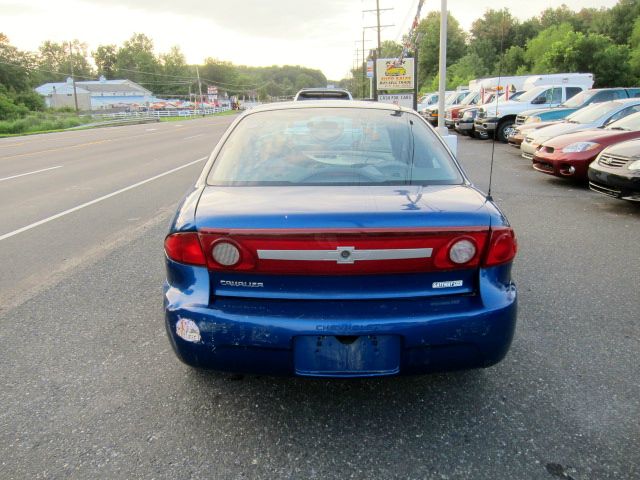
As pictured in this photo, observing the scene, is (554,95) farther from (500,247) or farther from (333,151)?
(500,247)

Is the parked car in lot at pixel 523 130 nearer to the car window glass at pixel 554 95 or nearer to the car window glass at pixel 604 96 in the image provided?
the car window glass at pixel 604 96

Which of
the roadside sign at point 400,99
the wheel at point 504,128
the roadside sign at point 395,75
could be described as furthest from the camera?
the roadside sign at point 395,75

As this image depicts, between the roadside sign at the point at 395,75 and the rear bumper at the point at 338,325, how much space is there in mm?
24373

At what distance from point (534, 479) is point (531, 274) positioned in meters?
2.80

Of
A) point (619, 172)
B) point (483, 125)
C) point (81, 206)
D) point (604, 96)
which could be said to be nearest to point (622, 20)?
point (483, 125)

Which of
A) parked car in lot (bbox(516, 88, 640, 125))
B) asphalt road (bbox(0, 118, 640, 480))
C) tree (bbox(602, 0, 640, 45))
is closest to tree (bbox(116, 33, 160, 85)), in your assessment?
tree (bbox(602, 0, 640, 45))

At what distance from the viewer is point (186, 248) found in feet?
8.03

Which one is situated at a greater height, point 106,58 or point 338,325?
point 106,58

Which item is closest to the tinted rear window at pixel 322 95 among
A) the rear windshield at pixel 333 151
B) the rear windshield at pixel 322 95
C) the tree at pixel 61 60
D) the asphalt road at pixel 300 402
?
the rear windshield at pixel 322 95

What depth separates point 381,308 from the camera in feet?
7.63

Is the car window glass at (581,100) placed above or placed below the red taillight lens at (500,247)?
above

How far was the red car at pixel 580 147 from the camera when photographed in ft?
29.0

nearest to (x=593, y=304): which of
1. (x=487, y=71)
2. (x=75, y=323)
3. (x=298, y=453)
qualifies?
(x=298, y=453)

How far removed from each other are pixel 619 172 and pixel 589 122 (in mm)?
4597
